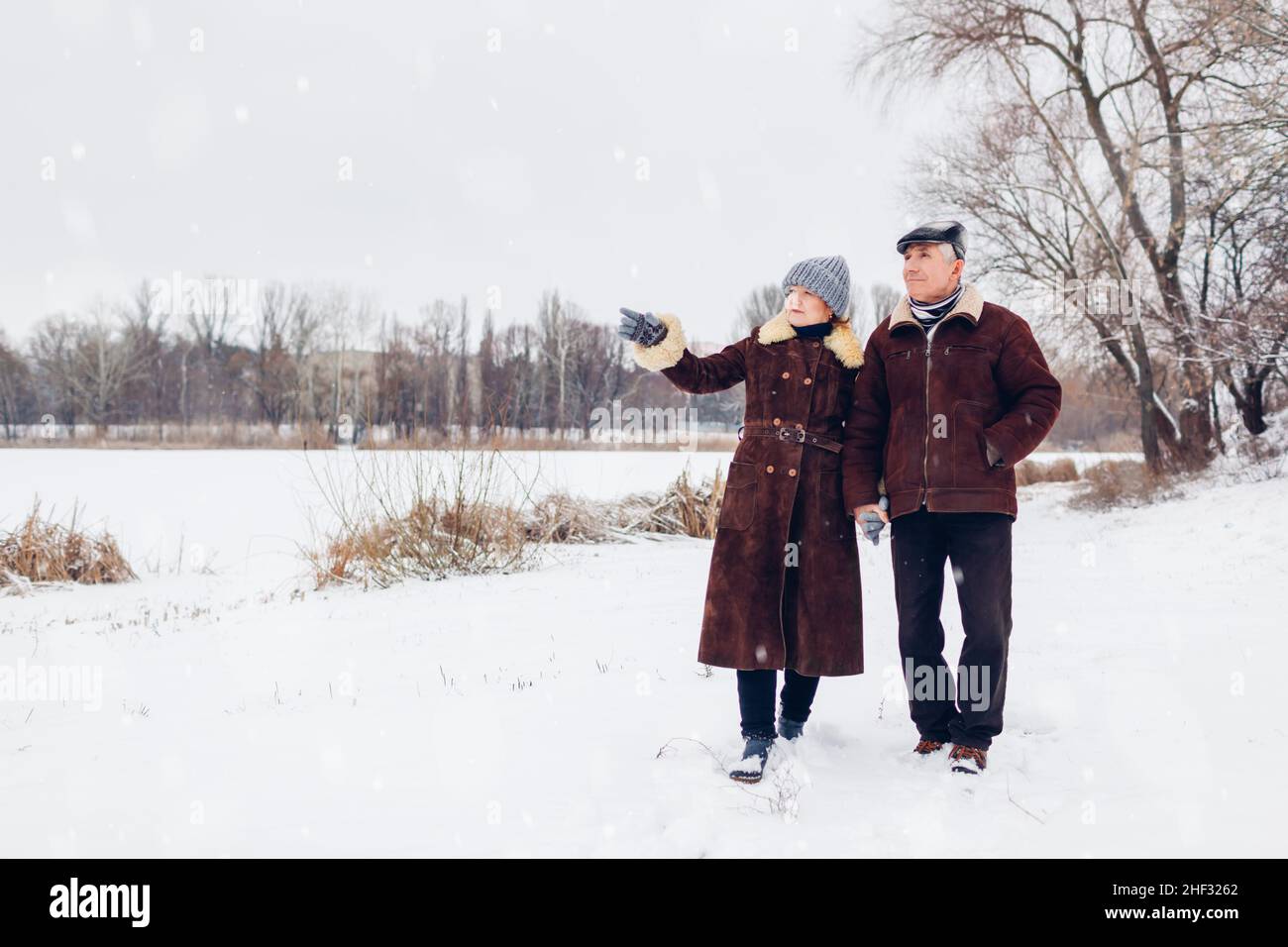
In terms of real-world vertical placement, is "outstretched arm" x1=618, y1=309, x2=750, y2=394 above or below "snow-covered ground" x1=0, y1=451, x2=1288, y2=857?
above

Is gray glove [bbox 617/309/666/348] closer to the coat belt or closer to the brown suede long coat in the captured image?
the brown suede long coat

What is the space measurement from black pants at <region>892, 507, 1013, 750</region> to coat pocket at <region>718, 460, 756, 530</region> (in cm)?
53

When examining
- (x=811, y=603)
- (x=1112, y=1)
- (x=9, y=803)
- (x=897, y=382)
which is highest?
(x=1112, y=1)

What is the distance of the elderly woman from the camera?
9.66 feet

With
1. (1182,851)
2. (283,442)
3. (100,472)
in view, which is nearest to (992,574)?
(1182,851)

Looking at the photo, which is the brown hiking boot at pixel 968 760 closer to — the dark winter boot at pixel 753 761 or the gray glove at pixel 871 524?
the dark winter boot at pixel 753 761

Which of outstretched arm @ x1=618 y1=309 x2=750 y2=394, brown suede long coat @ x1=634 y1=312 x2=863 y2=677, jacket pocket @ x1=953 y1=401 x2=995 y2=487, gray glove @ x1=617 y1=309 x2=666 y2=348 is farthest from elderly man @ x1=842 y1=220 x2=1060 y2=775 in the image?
gray glove @ x1=617 y1=309 x2=666 y2=348

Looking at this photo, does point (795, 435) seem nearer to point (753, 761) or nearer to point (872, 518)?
point (872, 518)

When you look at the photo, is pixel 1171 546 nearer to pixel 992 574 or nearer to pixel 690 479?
pixel 690 479

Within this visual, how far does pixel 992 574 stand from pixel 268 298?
51.6 metres

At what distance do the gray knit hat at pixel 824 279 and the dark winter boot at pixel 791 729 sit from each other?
150 centimetres

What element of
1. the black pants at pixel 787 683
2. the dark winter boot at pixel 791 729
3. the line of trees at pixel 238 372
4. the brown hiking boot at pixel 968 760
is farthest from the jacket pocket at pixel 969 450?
the line of trees at pixel 238 372

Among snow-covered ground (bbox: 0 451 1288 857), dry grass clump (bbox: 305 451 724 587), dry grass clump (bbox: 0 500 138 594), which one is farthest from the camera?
dry grass clump (bbox: 0 500 138 594)
